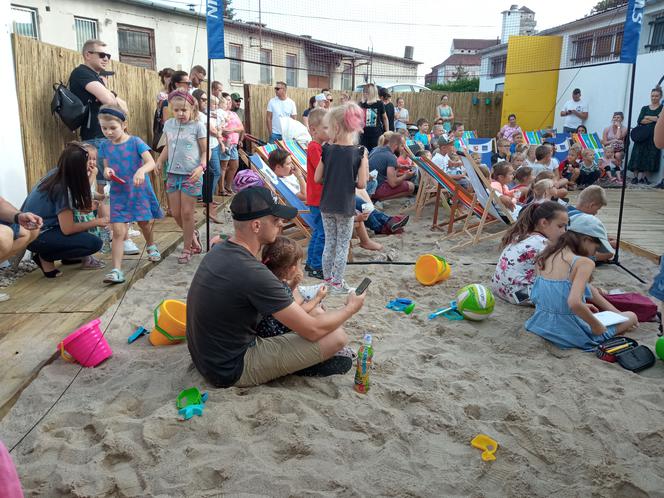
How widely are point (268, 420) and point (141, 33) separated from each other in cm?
1875

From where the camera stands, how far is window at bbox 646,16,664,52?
1402 cm

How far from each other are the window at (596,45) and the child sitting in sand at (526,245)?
15.2 m

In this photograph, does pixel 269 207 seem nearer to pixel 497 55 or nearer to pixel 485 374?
pixel 485 374

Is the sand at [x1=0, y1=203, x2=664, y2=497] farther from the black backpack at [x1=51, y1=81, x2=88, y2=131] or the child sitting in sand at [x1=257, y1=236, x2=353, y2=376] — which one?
the black backpack at [x1=51, y1=81, x2=88, y2=131]

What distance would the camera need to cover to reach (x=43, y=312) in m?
3.80

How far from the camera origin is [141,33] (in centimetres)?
1833

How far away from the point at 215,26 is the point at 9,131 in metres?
2.05

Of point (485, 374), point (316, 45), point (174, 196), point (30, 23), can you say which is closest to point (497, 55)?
point (316, 45)

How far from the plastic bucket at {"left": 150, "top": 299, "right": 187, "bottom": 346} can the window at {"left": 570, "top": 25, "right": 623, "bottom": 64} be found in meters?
17.2

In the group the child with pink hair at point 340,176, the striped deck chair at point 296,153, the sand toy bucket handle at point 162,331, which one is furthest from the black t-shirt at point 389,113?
the sand toy bucket handle at point 162,331

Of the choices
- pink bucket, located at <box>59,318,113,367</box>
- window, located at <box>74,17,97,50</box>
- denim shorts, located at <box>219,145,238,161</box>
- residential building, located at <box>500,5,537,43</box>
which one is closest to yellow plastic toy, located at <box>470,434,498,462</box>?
pink bucket, located at <box>59,318,113,367</box>

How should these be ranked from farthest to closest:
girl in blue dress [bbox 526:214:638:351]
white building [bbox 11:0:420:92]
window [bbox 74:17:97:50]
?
window [bbox 74:17:97:50]
white building [bbox 11:0:420:92]
girl in blue dress [bbox 526:214:638:351]

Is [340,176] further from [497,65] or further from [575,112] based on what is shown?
[497,65]

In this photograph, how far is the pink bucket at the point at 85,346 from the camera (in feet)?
10.4
